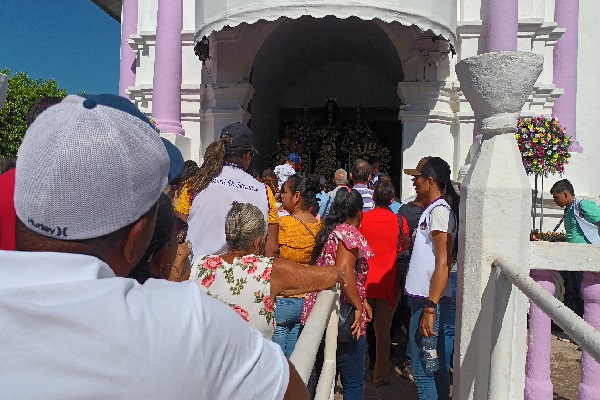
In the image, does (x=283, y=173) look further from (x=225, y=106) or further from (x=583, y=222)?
(x=583, y=222)

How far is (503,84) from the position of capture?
Result: 2.75m

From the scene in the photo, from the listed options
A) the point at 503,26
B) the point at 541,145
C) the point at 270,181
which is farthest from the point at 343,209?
the point at 503,26

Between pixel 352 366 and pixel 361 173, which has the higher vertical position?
pixel 361 173

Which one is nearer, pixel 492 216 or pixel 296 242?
pixel 492 216

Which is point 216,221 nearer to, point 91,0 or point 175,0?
point 175,0

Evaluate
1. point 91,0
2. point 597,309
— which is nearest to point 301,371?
point 597,309

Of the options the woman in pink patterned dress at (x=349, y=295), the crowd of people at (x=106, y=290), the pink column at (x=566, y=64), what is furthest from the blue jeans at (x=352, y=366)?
the pink column at (x=566, y=64)

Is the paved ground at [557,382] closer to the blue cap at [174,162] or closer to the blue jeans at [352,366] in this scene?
the blue jeans at [352,366]

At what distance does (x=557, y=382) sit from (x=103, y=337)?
16.7ft

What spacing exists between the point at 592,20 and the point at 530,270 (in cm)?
1041

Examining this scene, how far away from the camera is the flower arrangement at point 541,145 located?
6.92 meters

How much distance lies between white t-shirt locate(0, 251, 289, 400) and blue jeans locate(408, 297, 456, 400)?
2.56 meters

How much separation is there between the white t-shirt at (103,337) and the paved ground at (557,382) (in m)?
3.78

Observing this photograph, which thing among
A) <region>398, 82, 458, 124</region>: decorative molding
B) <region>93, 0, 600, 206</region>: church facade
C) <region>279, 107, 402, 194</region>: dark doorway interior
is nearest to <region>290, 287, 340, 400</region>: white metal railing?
<region>93, 0, 600, 206</region>: church facade
